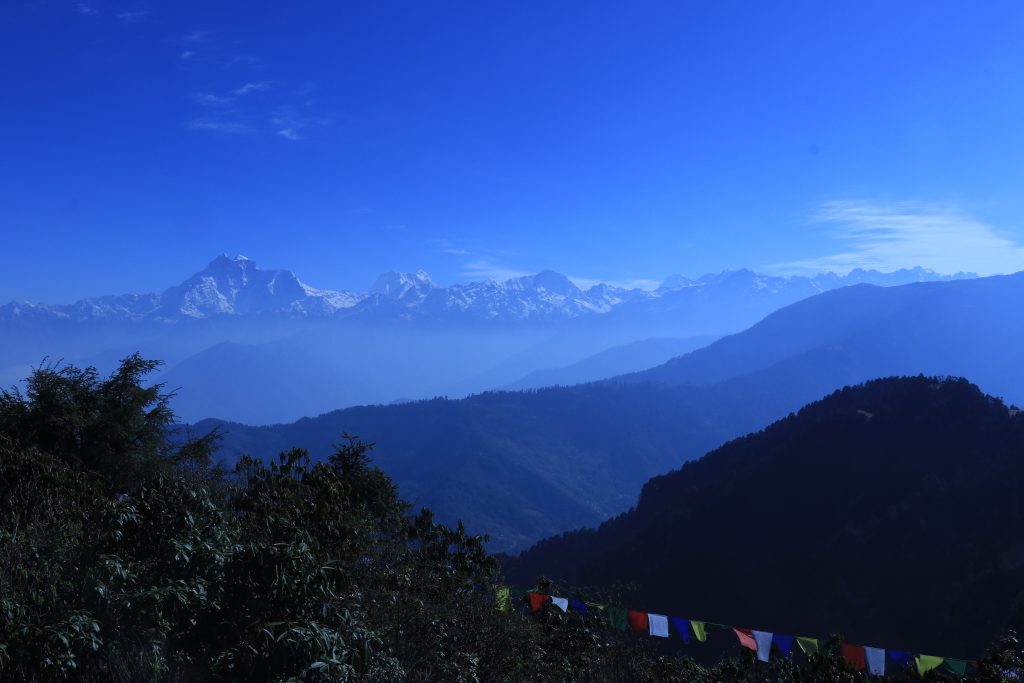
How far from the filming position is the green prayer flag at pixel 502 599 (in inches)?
546

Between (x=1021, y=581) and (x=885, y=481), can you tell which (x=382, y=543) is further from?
(x=885, y=481)

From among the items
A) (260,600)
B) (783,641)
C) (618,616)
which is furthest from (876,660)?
(260,600)

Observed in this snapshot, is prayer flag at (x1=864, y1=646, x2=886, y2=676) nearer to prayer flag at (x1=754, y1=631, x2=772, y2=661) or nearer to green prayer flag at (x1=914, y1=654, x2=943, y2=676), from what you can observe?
green prayer flag at (x1=914, y1=654, x2=943, y2=676)

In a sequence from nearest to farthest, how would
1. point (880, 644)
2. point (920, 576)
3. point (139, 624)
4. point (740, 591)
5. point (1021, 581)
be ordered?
point (139, 624) → point (1021, 581) → point (880, 644) → point (920, 576) → point (740, 591)

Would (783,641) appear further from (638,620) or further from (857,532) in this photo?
(857,532)

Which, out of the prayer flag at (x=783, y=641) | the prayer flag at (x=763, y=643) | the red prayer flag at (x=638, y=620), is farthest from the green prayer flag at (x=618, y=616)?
the prayer flag at (x=783, y=641)

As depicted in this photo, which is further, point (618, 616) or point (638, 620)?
point (638, 620)

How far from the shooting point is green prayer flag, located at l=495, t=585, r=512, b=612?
13.9m

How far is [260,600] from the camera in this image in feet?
30.7

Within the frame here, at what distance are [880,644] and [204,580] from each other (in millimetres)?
63237

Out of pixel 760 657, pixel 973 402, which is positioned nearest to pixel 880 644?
pixel 973 402

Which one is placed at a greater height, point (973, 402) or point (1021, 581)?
point (973, 402)

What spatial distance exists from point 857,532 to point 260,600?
7448 cm

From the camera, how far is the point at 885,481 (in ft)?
247
